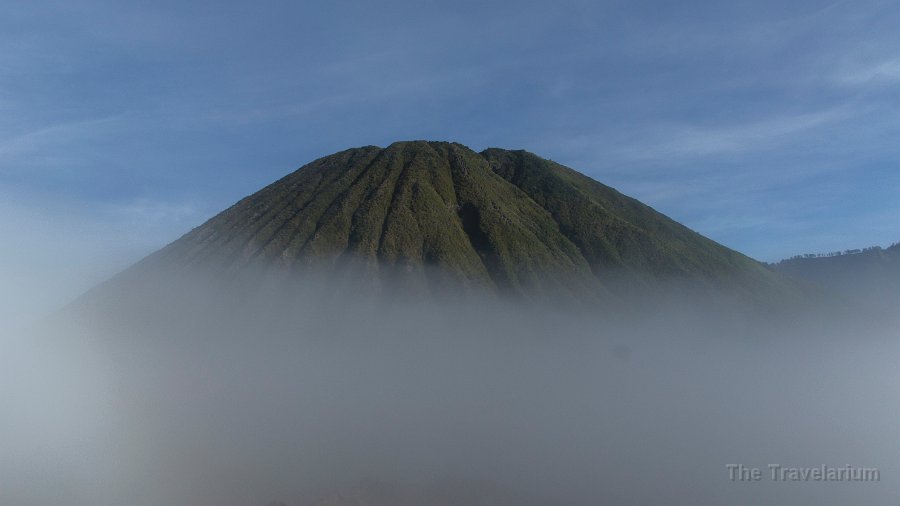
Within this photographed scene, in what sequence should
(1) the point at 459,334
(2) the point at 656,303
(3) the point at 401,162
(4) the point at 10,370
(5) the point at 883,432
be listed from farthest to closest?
(3) the point at 401,162 < (2) the point at 656,303 < (1) the point at 459,334 < (4) the point at 10,370 < (5) the point at 883,432

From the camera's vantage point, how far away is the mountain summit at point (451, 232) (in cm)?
9694

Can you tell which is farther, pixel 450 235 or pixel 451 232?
pixel 451 232

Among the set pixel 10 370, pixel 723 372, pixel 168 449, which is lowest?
pixel 168 449

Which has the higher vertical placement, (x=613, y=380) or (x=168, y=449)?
(x=613, y=380)

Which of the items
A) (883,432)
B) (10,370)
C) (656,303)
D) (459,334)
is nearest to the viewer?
(883,432)

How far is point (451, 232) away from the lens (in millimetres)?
101875

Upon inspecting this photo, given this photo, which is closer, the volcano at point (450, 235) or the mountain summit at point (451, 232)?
the volcano at point (450, 235)

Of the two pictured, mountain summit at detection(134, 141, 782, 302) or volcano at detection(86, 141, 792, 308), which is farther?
mountain summit at detection(134, 141, 782, 302)

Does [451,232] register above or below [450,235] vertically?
above

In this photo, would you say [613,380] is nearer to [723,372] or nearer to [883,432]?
[723,372]

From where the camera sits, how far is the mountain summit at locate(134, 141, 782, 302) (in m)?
96.9

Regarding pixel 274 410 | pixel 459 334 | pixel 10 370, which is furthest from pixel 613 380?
pixel 10 370

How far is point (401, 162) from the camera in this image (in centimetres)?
11362

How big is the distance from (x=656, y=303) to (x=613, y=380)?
18.4 m
